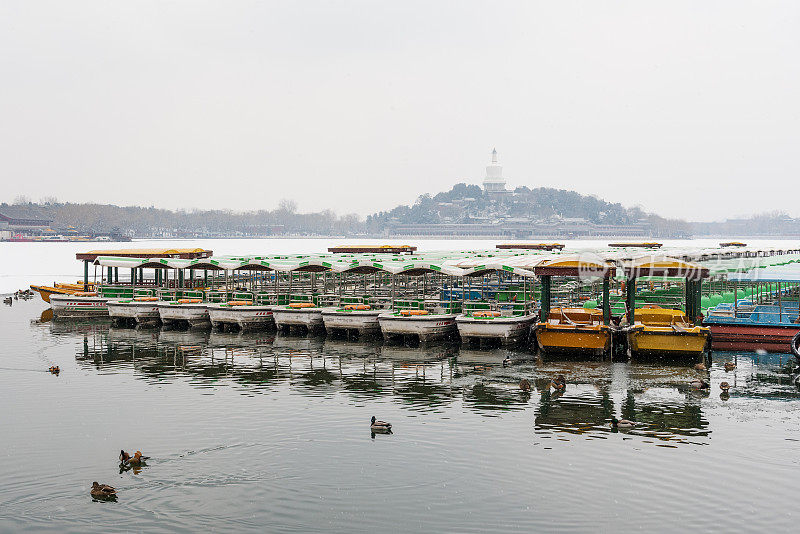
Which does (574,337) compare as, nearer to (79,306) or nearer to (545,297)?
(545,297)

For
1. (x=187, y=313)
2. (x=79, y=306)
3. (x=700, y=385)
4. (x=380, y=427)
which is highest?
(x=187, y=313)

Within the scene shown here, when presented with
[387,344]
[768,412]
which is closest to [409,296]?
[387,344]

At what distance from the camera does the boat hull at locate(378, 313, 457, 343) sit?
45.3 m

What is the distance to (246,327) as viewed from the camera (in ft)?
172

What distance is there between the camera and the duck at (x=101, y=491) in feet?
66.5

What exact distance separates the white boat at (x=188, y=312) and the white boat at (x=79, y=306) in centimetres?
929

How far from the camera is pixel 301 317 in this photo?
5053 centimetres

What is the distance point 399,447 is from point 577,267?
18992 mm

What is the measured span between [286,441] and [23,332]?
36080 millimetres

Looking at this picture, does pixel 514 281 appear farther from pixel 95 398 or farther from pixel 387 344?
pixel 95 398

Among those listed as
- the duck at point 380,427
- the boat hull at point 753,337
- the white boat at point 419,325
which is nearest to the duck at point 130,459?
the duck at point 380,427

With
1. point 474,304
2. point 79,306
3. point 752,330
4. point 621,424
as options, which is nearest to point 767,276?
point 752,330

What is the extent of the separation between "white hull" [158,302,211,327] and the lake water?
585 inches

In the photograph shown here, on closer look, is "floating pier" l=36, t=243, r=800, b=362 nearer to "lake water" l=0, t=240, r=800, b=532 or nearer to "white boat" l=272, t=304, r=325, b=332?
"white boat" l=272, t=304, r=325, b=332
